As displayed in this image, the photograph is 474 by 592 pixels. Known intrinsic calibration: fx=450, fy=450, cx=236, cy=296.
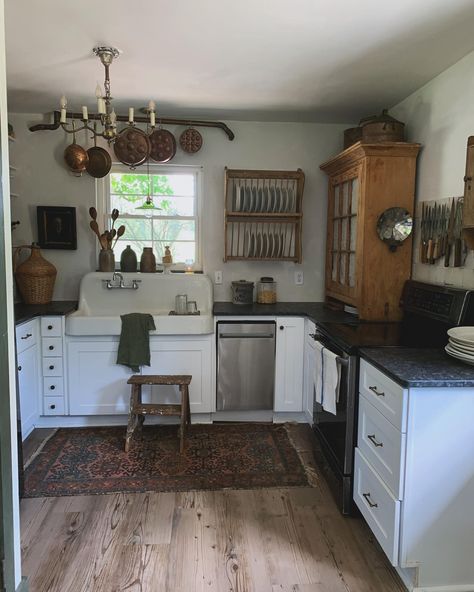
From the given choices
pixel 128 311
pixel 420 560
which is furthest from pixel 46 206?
pixel 420 560

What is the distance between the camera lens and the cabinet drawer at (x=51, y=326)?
10.4 feet

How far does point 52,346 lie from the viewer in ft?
10.5

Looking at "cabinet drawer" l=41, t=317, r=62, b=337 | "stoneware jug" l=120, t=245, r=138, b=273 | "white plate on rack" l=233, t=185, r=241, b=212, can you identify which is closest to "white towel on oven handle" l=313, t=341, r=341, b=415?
"white plate on rack" l=233, t=185, r=241, b=212

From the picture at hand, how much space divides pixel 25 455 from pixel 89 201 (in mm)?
1966

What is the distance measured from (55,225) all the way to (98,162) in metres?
0.63

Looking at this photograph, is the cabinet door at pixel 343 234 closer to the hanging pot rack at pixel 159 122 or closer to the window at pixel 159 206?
the hanging pot rack at pixel 159 122

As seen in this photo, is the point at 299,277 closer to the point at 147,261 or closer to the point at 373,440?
the point at 147,261

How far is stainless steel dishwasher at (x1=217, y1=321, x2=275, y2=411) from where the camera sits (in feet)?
10.7

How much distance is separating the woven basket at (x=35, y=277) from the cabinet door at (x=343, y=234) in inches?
87.2

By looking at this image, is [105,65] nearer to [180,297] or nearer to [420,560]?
[180,297]

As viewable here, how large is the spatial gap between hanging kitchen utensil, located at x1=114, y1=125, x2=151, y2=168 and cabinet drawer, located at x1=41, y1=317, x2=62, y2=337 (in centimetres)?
127

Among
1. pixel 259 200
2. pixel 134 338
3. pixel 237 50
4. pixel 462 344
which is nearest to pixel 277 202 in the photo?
pixel 259 200

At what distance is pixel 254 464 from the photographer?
9.11ft

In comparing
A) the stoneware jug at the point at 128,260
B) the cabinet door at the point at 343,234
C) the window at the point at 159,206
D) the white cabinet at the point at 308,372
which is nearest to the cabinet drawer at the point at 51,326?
the stoneware jug at the point at 128,260
